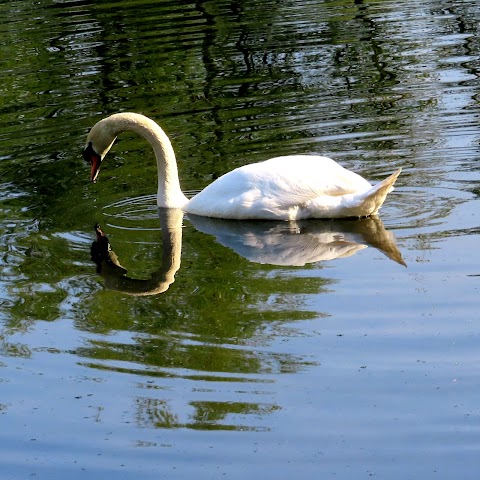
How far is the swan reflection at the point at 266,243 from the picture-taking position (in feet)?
28.2

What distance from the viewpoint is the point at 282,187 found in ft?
31.0

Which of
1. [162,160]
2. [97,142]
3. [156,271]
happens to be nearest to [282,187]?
[156,271]

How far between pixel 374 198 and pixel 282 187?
2.41ft

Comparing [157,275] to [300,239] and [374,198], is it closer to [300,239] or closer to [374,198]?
[300,239]

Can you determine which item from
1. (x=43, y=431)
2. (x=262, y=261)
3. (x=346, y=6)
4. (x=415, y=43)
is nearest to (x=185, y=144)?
(x=262, y=261)

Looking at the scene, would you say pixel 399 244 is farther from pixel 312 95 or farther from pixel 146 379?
pixel 312 95

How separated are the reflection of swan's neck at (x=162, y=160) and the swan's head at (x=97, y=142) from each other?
0.08 meters

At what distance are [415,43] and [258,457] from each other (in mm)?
11687

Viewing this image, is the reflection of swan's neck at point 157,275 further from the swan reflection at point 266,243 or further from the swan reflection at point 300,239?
the swan reflection at point 300,239

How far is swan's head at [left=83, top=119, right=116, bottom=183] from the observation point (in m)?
10.7

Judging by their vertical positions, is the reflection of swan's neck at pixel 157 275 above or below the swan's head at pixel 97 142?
below

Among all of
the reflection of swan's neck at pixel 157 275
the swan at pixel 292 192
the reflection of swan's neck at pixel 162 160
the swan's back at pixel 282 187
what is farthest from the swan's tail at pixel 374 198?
the reflection of swan's neck at pixel 162 160

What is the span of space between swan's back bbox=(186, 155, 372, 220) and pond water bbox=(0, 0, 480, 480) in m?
0.16

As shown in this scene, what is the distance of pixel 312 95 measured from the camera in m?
14.0
